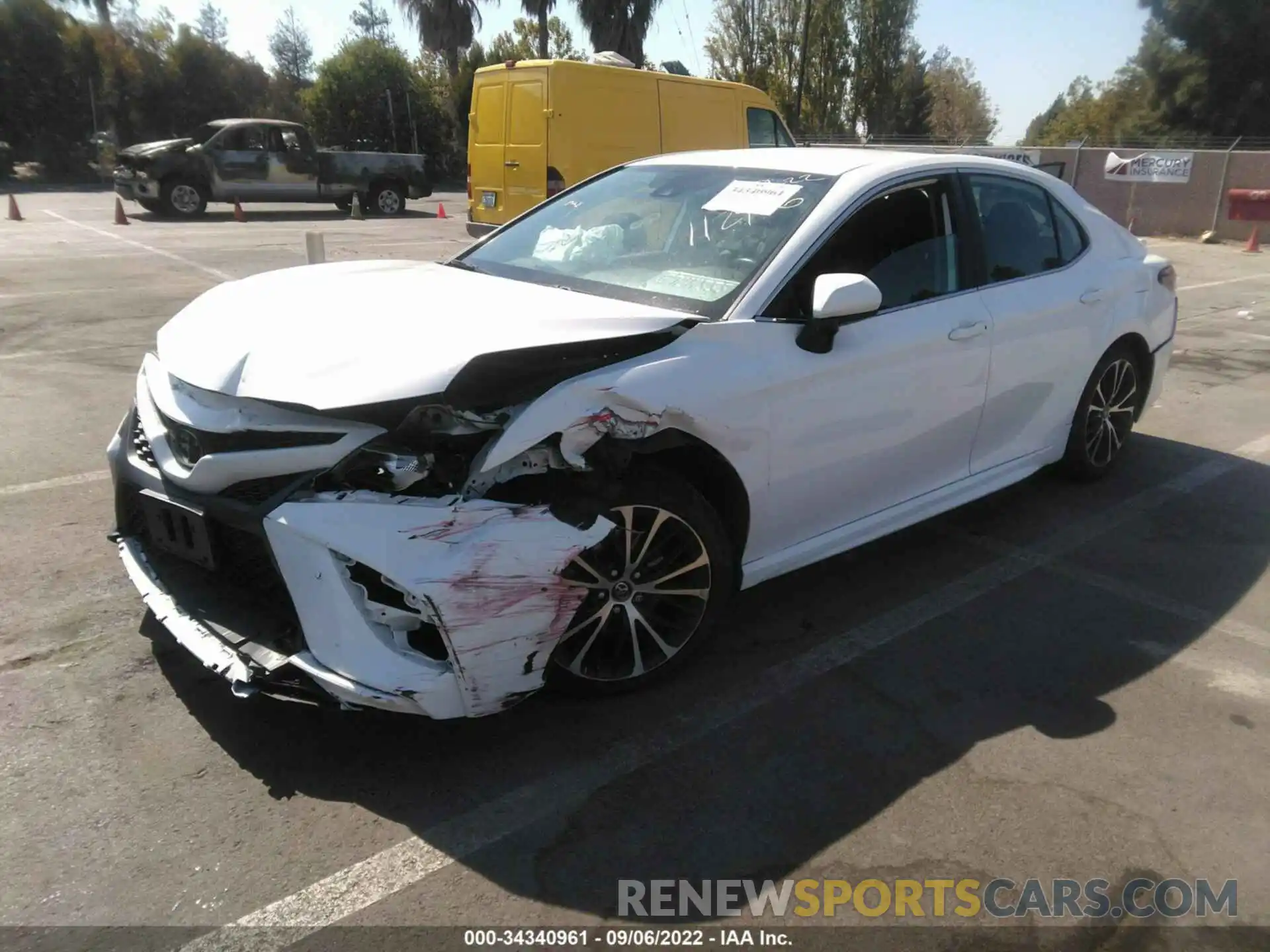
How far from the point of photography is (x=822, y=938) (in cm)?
232

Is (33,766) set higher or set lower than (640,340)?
lower

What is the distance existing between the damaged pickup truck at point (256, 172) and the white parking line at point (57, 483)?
16154 millimetres

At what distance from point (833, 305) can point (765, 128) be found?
11.1 m

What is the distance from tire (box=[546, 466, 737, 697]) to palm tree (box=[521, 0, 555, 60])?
4134 centimetres

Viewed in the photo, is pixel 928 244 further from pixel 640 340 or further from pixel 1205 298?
pixel 1205 298

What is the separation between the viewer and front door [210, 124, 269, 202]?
64.5ft

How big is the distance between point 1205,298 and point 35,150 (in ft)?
115

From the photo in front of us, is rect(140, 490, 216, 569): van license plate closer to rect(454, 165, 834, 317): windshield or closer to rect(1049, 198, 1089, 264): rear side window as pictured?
rect(454, 165, 834, 317): windshield

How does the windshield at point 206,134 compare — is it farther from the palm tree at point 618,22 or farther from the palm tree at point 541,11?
the palm tree at point 541,11

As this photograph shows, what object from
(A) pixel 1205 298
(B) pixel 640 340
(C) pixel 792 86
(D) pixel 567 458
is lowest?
(A) pixel 1205 298

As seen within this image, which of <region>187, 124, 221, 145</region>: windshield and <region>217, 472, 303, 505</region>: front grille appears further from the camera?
<region>187, 124, 221, 145</region>: windshield

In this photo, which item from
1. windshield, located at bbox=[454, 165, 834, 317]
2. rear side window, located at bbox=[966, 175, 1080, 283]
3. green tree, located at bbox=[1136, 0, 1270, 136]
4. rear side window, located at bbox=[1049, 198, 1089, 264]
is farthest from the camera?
green tree, located at bbox=[1136, 0, 1270, 136]

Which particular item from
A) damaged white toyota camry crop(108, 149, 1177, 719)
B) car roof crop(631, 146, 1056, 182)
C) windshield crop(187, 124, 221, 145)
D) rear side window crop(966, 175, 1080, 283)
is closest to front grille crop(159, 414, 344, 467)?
damaged white toyota camry crop(108, 149, 1177, 719)

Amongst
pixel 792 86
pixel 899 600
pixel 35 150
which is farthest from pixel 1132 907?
pixel 792 86
